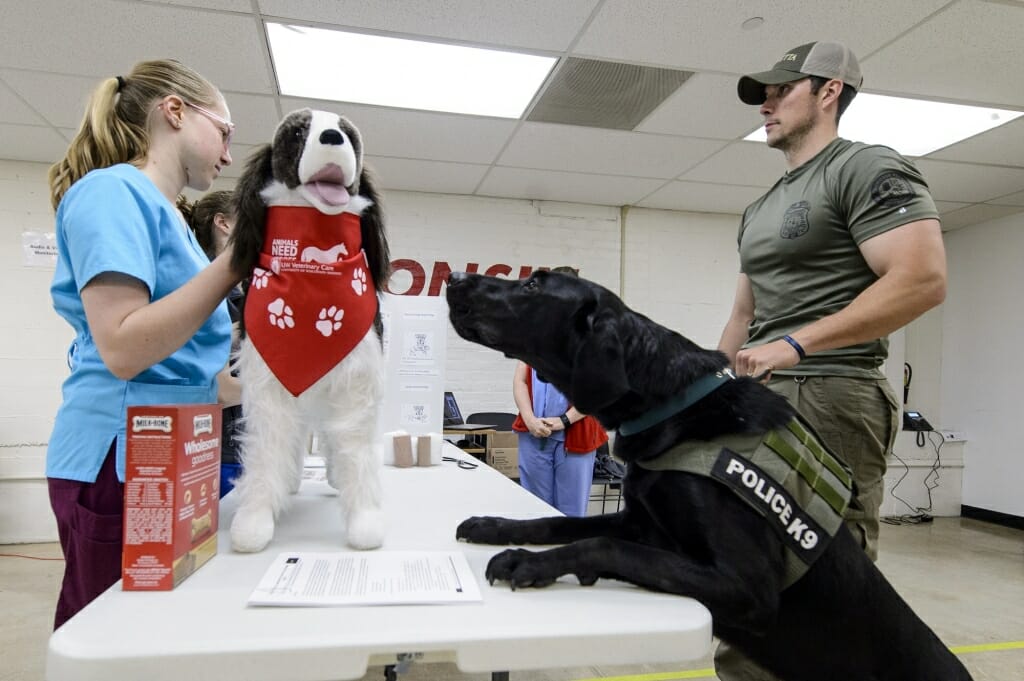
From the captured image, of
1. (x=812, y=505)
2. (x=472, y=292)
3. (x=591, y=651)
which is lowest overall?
(x=591, y=651)

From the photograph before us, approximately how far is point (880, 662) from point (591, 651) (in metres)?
0.65

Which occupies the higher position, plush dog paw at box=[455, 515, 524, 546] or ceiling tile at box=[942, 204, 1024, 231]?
ceiling tile at box=[942, 204, 1024, 231]

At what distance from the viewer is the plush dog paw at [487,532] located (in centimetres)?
115

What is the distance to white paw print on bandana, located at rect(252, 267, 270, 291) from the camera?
103 centimetres

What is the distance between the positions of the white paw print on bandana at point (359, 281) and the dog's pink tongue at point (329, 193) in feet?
0.41

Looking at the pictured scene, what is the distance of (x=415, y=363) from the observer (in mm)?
2709

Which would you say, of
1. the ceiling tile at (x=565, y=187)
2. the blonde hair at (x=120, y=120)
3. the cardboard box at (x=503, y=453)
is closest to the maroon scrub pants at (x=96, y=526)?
the blonde hair at (x=120, y=120)

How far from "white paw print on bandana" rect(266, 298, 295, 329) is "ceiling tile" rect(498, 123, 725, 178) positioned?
3.37 meters

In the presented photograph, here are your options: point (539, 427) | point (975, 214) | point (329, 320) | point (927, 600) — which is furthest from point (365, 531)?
point (975, 214)

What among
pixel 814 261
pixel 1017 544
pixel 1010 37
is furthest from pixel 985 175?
pixel 814 261

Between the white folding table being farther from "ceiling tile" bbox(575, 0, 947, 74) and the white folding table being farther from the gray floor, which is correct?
"ceiling tile" bbox(575, 0, 947, 74)

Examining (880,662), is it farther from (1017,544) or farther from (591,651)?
(1017,544)

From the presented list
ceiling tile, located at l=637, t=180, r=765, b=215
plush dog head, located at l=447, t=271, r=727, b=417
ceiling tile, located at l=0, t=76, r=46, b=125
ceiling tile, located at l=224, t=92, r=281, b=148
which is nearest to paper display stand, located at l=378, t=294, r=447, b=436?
→ plush dog head, located at l=447, t=271, r=727, b=417

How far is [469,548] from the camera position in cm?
112
